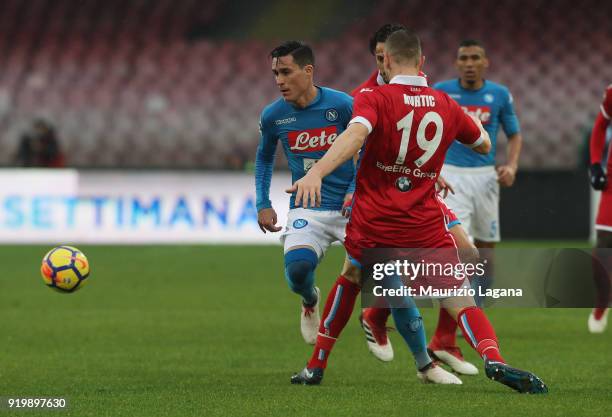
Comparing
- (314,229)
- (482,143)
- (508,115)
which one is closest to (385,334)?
(314,229)

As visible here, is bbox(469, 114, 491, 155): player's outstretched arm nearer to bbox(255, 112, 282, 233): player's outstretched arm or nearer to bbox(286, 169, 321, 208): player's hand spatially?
bbox(286, 169, 321, 208): player's hand

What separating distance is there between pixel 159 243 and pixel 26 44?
22.4ft

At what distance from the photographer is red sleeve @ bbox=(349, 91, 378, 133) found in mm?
5191

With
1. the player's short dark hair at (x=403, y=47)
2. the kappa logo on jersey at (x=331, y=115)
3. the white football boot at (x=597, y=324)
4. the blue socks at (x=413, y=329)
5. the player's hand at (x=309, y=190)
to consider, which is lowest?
the white football boot at (x=597, y=324)

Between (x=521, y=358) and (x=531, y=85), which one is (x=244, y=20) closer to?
(x=531, y=85)

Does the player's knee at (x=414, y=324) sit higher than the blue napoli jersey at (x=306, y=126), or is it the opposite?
the blue napoli jersey at (x=306, y=126)

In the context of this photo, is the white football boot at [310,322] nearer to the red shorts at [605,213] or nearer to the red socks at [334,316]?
the red socks at [334,316]

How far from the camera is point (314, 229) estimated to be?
258 inches

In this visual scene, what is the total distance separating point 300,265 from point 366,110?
1.31 m

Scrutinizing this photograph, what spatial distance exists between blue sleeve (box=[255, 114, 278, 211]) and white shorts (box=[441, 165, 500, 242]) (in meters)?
2.04

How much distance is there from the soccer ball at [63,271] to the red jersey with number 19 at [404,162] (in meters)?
1.99

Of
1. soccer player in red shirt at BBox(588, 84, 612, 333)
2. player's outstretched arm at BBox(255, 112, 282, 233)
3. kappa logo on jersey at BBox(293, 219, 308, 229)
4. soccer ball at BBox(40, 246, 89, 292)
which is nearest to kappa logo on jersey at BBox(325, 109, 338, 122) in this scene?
player's outstretched arm at BBox(255, 112, 282, 233)

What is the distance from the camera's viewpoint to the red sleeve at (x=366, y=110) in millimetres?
5191

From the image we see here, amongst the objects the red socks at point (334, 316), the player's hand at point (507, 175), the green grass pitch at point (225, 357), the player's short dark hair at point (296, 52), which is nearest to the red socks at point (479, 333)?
the green grass pitch at point (225, 357)
